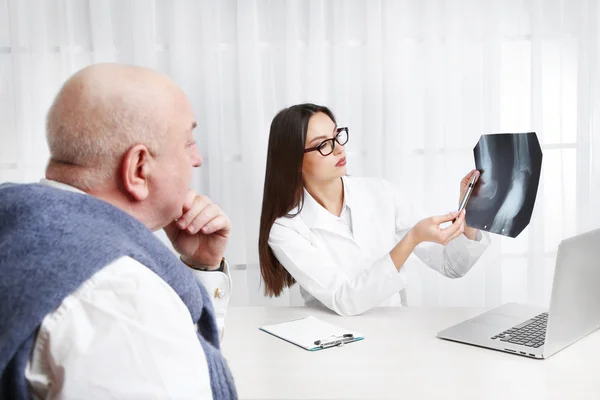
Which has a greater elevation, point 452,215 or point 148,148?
point 148,148

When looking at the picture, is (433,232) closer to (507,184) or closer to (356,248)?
(507,184)

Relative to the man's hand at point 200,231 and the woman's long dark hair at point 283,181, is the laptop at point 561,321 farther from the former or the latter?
the woman's long dark hair at point 283,181

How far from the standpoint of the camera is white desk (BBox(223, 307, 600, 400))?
1.41m

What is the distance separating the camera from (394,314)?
2027 mm

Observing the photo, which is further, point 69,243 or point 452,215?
point 452,215

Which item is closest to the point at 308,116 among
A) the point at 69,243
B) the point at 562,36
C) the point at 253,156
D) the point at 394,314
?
the point at 253,156

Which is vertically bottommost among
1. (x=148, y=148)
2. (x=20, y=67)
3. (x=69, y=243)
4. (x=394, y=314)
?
(x=394, y=314)

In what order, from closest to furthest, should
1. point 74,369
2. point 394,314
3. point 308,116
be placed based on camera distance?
point 74,369 < point 394,314 < point 308,116

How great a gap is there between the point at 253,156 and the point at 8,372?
2233 millimetres

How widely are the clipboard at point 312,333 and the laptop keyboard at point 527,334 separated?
0.39m

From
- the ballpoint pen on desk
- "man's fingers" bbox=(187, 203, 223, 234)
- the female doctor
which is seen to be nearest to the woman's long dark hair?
the female doctor

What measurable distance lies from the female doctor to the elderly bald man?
1201mm

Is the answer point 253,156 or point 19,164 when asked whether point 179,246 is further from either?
point 19,164

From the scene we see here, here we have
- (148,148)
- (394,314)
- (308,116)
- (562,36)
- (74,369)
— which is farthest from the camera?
(562,36)
